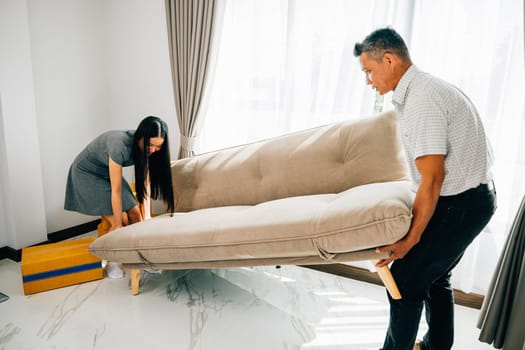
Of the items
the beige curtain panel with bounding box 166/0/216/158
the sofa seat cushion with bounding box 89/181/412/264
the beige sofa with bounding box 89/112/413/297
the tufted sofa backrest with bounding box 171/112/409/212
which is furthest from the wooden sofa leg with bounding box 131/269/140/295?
the beige curtain panel with bounding box 166/0/216/158

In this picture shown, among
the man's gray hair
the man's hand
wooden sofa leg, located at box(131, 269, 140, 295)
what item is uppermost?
the man's gray hair

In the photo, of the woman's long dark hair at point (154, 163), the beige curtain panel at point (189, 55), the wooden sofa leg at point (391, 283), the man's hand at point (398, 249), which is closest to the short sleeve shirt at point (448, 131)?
the man's hand at point (398, 249)

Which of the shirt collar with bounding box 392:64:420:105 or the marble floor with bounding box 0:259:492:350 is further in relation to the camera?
the marble floor with bounding box 0:259:492:350

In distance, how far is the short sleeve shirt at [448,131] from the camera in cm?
112

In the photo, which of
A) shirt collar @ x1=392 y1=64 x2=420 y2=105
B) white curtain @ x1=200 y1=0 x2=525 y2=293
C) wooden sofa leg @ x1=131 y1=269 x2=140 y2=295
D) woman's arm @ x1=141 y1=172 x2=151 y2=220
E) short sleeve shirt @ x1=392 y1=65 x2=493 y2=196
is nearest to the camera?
short sleeve shirt @ x1=392 y1=65 x2=493 y2=196

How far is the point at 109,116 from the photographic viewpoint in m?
3.40

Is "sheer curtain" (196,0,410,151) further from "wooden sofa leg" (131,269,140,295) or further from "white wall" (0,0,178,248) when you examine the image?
"wooden sofa leg" (131,269,140,295)

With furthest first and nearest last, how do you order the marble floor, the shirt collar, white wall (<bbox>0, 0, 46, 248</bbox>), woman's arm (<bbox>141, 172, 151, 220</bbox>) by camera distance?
white wall (<bbox>0, 0, 46, 248</bbox>) < woman's arm (<bbox>141, 172, 151, 220</bbox>) < the marble floor < the shirt collar

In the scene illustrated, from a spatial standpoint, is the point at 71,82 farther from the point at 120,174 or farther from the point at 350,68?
the point at 350,68

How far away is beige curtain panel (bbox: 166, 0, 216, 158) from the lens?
260 cm

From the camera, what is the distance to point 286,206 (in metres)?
1.71

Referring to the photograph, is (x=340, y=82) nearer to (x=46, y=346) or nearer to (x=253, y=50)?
(x=253, y=50)

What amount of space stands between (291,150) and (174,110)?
1.37m

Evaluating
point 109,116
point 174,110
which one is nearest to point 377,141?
point 174,110
